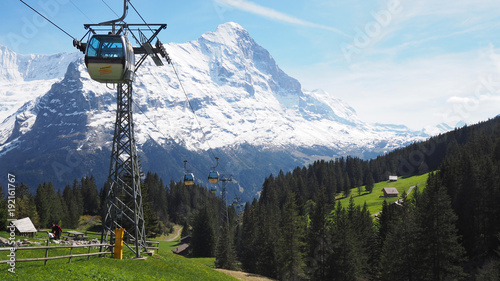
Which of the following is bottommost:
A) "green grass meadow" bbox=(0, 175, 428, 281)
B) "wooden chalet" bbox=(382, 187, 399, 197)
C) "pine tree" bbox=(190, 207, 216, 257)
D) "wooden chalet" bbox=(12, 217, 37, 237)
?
"pine tree" bbox=(190, 207, 216, 257)

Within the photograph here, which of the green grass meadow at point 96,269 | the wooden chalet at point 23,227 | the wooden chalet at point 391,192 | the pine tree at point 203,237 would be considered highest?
the wooden chalet at point 391,192

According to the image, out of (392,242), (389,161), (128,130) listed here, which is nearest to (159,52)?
(128,130)

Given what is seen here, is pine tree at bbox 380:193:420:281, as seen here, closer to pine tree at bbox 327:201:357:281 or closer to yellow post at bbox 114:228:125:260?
pine tree at bbox 327:201:357:281

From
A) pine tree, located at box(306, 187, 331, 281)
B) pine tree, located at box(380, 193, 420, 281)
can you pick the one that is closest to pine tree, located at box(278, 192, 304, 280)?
pine tree, located at box(306, 187, 331, 281)

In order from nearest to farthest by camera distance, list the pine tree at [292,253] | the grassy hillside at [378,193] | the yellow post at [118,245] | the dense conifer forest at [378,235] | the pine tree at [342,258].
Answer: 1. the yellow post at [118,245]
2. the dense conifer forest at [378,235]
3. the pine tree at [342,258]
4. the pine tree at [292,253]
5. the grassy hillside at [378,193]

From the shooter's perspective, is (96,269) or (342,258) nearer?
(96,269)

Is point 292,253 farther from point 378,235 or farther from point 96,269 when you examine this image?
point 96,269

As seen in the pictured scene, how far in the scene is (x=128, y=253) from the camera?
101 ft

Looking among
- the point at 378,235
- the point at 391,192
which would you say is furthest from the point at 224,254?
the point at 391,192

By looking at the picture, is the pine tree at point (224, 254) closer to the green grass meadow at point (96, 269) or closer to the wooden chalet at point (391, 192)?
the green grass meadow at point (96, 269)

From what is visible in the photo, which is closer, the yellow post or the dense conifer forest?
the yellow post

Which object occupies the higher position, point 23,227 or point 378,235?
point 23,227

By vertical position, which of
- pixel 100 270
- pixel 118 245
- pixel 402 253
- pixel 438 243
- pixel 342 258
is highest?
pixel 118 245

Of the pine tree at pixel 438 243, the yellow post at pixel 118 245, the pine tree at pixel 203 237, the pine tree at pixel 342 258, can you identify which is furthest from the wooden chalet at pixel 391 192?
the yellow post at pixel 118 245
